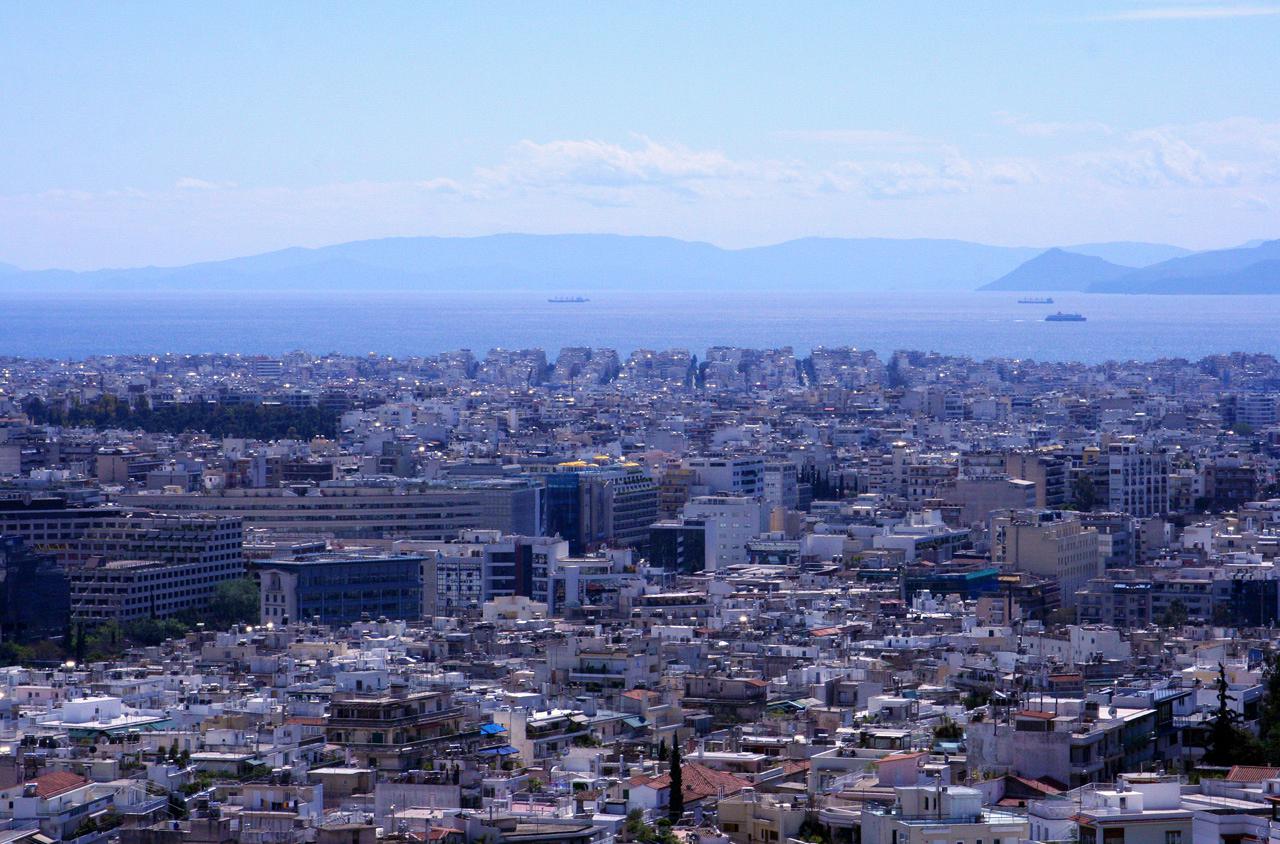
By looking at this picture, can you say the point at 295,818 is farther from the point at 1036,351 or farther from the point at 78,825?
the point at 1036,351

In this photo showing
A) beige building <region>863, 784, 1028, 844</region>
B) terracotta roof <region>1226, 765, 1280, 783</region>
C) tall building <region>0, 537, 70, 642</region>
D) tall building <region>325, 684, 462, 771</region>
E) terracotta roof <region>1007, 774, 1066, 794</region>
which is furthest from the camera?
tall building <region>0, 537, 70, 642</region>

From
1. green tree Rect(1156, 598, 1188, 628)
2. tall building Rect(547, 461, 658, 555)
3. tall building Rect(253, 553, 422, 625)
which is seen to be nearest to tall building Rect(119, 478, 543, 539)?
tall building Rect(547, 461, 658, 555)

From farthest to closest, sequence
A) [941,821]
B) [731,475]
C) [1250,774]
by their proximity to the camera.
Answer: [731,475]
[1250,774]
[941,821]

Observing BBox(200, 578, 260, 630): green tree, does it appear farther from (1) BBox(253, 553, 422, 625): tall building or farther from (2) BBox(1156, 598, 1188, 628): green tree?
(2) BBox(1156, 598, 1188, 628): green tree

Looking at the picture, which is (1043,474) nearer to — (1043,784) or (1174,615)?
(1174,615)

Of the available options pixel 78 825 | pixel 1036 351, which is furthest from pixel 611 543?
pixel 1036 351

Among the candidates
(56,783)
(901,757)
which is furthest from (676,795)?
(56,783)

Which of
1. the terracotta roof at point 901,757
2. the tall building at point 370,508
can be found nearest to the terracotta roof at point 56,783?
the terracotta roof at point 901,757
